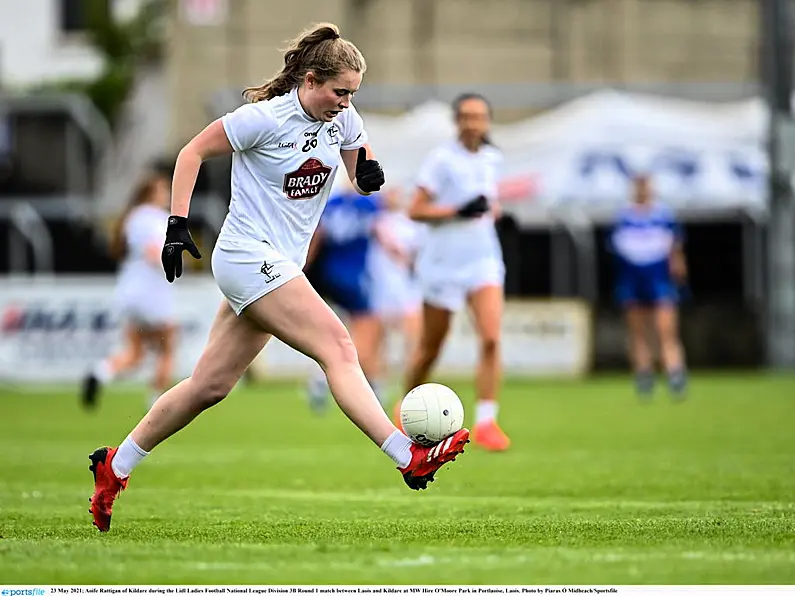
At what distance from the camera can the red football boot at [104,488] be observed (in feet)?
25.5

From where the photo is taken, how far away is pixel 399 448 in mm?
7461

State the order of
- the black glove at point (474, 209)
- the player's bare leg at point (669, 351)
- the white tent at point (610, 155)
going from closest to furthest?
the black glove at point (474, 209) < the player's bare leg at point (669, 351) < the white tent at point (610, 155)

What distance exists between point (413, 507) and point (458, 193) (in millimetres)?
4869

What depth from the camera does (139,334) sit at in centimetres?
1864

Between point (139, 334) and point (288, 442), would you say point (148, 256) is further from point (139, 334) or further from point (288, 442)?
point (288, 442)

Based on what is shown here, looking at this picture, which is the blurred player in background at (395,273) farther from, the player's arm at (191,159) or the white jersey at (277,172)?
the player's arm at (191,159)

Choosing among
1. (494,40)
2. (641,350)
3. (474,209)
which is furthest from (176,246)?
(494,40)

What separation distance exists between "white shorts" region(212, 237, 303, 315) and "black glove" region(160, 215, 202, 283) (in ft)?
0.56

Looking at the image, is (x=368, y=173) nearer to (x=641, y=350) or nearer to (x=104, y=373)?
(x=104, y=373)

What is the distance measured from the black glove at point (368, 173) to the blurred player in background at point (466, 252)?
4556 millimetres

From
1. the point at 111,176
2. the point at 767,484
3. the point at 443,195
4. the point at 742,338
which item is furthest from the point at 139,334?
the point at 111,176

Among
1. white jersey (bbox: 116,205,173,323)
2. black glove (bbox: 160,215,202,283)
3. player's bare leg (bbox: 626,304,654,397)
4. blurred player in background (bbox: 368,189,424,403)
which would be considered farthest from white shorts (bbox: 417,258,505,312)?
blurred player in background (bbox: 368,189,424,403)

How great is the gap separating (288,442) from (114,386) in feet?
37.8

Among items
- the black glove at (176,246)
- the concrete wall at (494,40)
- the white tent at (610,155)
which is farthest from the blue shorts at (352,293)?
the concrete wall at (494,40)
